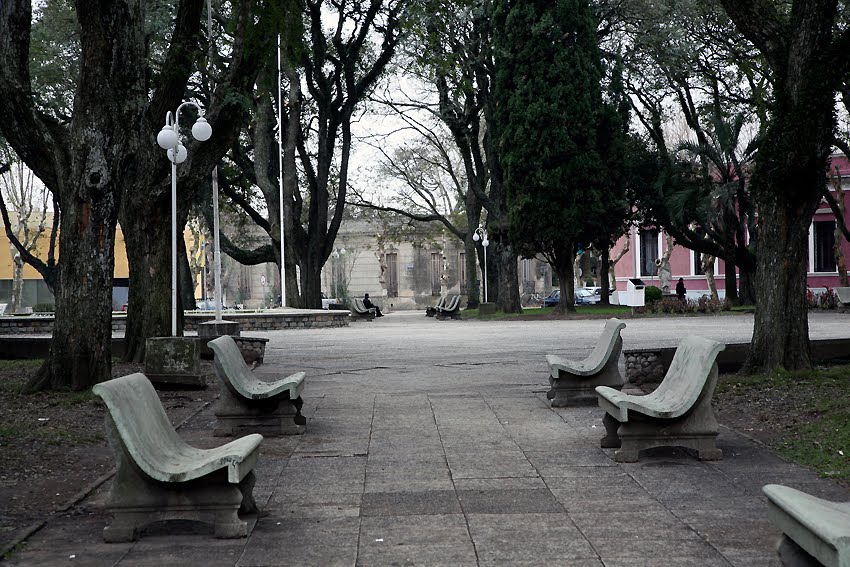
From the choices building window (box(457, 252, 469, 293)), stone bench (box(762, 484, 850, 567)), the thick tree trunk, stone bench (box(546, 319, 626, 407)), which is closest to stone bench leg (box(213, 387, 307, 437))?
stone bench (box(546, 319, 626, 407))

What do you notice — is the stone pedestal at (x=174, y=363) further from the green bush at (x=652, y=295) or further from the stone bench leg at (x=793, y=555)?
the green bush at (x=652, y=295)

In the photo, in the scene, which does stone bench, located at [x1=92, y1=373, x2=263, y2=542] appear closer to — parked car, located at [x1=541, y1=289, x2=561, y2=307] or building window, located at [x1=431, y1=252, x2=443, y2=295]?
parked car, located at [x1=541, y1=289, x2=561, y2=307]

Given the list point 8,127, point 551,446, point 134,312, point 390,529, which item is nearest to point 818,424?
point 551,446

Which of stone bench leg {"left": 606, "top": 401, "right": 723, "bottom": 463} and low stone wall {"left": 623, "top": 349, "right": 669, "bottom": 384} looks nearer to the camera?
stone bench leg {"left": 606, "top": 401, "right": 723, "bottom": 463}

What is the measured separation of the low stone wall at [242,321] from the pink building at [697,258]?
14.8 m

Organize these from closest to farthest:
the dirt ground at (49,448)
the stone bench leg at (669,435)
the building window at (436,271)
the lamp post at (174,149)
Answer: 1. the dirt ground at (49,448)
2. the stone bench leg at (669,435)
3. the lamp post at (174,149)
4. the building window at (436,271)

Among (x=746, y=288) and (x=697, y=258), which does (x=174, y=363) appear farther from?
(x=697, y=258)

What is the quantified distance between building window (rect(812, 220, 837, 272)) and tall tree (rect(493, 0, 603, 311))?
1577cm

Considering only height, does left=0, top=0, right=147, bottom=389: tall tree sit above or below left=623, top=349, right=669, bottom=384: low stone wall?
above

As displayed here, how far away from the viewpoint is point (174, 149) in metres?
14.0

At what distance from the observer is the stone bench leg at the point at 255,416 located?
8.70 m

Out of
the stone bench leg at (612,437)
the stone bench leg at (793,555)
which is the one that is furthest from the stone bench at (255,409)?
the stone bench leg at (793,555)

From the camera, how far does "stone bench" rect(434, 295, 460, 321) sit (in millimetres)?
37750

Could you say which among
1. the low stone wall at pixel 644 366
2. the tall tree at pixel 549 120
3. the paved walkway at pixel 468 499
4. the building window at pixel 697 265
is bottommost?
the paved walkway at pixel 468 499
